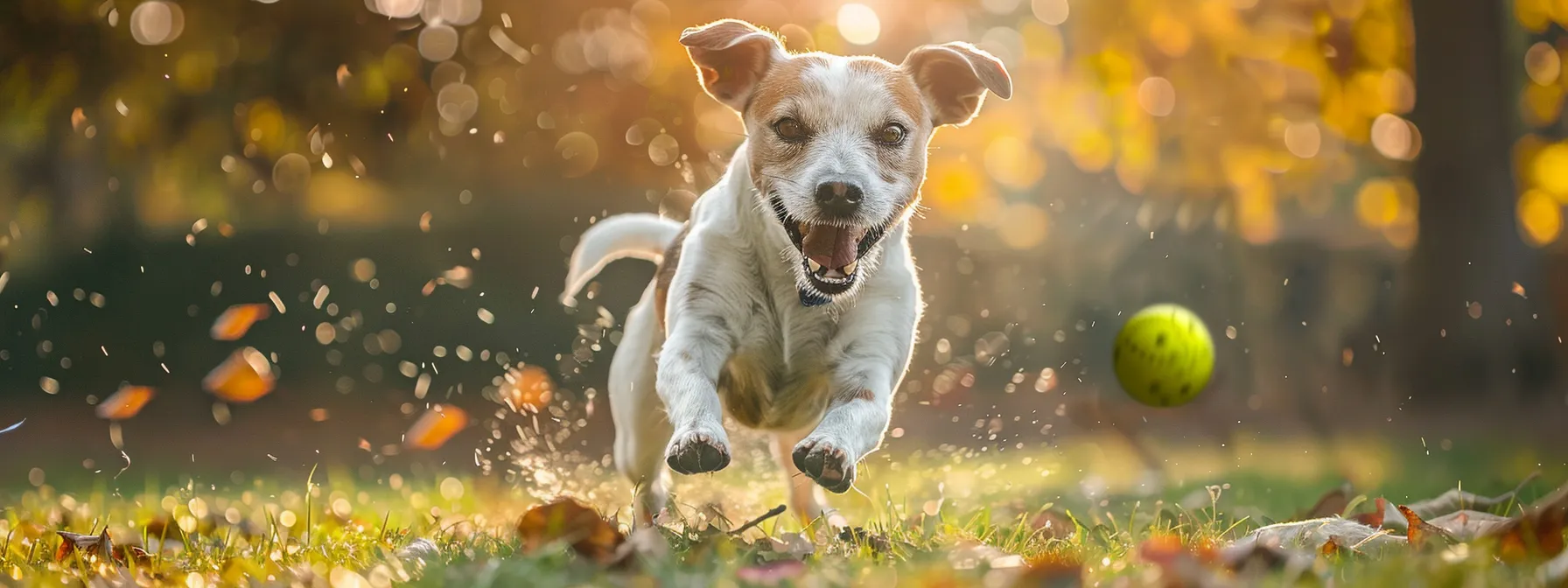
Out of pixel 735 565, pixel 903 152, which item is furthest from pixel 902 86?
pixel 735 565

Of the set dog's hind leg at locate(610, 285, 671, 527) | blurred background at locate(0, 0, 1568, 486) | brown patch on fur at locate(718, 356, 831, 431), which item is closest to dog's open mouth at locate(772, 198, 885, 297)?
brown patch on fur at locate(718, 356, 831, 431)

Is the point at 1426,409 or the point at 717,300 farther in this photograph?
the point at 1426,409

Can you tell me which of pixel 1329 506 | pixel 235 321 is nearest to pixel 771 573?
pixel 1329 506

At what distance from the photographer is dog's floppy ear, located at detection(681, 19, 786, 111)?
3912 mm

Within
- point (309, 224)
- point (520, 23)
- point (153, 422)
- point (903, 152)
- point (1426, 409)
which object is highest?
point (903, 152)

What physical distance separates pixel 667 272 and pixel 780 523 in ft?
3.04

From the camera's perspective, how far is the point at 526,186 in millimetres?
9898

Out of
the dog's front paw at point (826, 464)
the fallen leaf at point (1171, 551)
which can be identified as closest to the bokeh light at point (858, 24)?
the fallen leaf at point (1171, 551)

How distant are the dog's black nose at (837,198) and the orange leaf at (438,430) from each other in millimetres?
5702

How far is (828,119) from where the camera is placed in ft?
12.3

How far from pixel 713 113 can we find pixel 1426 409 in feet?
16.5

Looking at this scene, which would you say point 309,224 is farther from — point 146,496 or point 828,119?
point 828,119

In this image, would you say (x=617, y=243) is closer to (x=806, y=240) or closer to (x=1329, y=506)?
(x=806, y=240)

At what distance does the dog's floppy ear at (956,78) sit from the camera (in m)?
3.87
